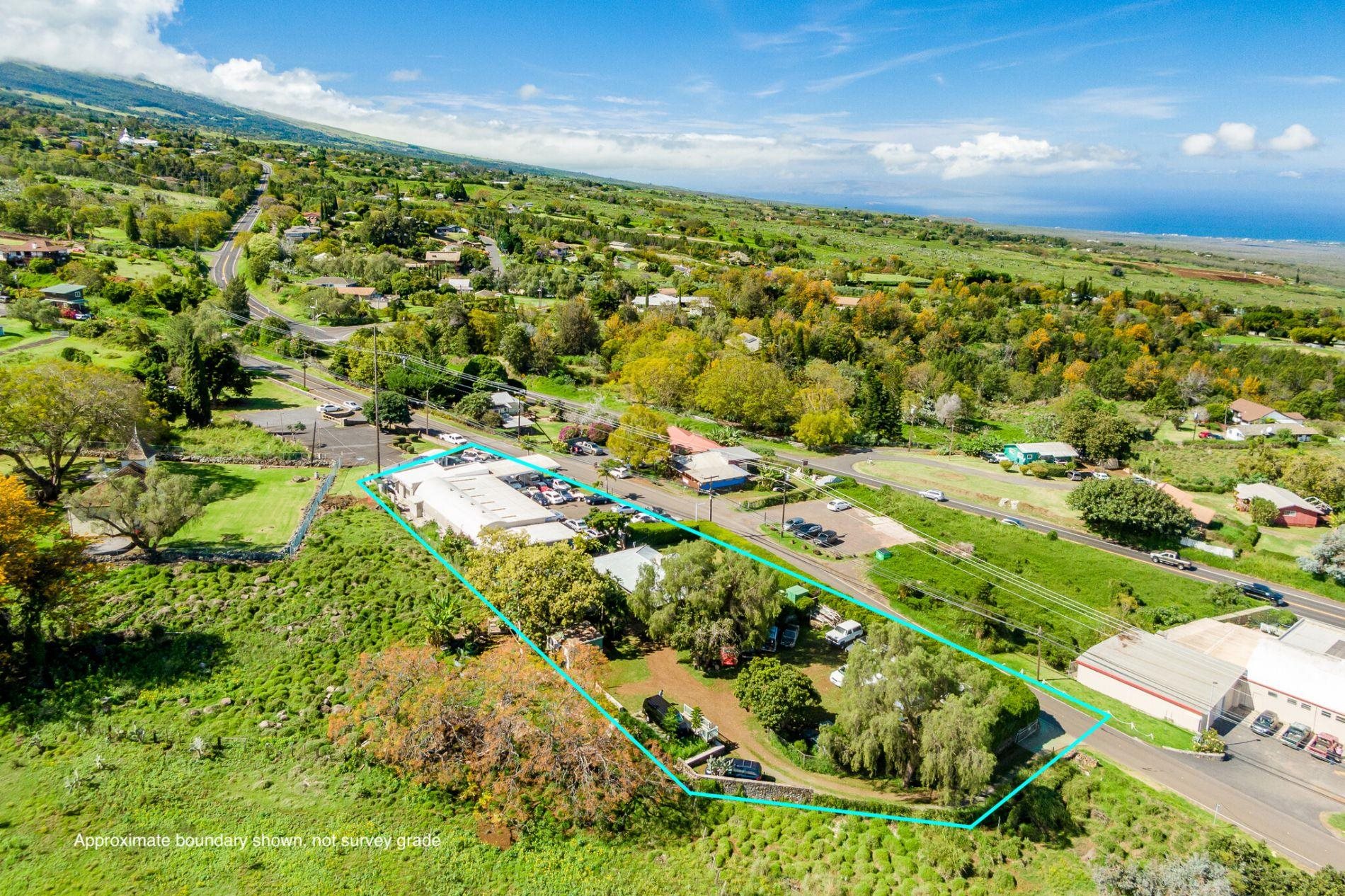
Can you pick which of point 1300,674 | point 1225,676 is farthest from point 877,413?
point 1300,674

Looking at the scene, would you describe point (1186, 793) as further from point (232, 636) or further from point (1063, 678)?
point (232, 636)

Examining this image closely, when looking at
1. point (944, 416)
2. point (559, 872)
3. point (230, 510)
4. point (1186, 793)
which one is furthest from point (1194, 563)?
point (230, 510)

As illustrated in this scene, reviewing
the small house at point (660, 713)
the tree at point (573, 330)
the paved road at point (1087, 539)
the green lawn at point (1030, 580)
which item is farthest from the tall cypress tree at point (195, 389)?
the green lawn at point (1030, 580)

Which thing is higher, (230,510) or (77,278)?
(77,278)

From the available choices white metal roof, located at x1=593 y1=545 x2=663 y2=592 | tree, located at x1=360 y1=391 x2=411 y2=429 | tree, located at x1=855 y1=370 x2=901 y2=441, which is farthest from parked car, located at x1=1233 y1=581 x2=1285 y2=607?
tree, located at x1=360 y1=391 x2=411 y2=429

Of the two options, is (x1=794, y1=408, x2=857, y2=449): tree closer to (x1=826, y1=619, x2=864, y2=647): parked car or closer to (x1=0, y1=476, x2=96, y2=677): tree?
(x1=826, y1=619, x2=864, y2=647): parked car

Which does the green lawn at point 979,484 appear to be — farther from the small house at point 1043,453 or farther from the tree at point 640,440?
the tree at point 640,440
